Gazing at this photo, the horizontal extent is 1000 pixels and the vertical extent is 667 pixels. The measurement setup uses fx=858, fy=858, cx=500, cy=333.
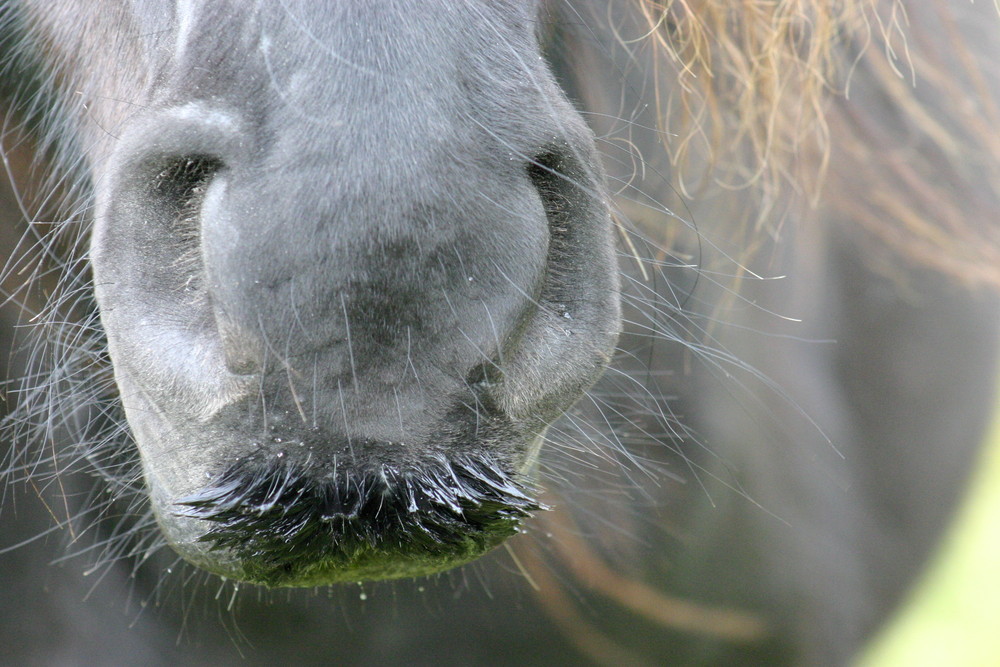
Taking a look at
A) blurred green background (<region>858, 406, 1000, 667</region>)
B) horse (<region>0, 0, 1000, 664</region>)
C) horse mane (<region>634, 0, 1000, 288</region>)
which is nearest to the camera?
horse (<region>0, 0, 1000, 664</region>)

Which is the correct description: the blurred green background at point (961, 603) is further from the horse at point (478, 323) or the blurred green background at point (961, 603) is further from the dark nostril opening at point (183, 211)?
the dark nostril opening at point (183, 211)

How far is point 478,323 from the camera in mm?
393

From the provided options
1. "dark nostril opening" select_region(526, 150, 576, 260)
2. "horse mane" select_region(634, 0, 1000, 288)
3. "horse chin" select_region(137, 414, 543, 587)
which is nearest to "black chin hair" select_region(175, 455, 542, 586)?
"horse chin" select_region(137, 414, 543, 587)

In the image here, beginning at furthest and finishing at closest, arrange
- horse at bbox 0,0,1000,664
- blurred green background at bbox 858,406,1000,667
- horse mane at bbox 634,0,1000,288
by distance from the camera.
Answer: blurred green background at bbox 858,406,1000,667, horse mane at bbox 634,0,1000,288, horse at bbox 0,0,1000,664

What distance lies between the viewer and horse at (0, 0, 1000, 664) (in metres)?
0.38

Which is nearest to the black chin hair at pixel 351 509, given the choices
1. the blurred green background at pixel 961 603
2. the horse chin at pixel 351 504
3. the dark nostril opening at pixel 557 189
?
the horse chin at pixel 351 504

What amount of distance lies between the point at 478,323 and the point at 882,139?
0.72 meters

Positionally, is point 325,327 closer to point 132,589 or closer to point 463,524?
point 463,524

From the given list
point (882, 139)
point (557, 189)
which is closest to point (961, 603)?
point (882, 139)

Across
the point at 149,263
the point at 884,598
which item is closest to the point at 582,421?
the point at 149,263

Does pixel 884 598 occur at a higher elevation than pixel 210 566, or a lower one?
lower

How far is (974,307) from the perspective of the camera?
1.01m

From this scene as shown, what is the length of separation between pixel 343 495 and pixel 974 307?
88 cm

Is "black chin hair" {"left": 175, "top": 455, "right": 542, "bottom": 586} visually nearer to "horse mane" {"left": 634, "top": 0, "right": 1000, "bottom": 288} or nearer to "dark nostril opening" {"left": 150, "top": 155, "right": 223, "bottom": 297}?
"dark nostril opening" {"left": 150, "top": 155, "right": 223, "bottom": 297}
